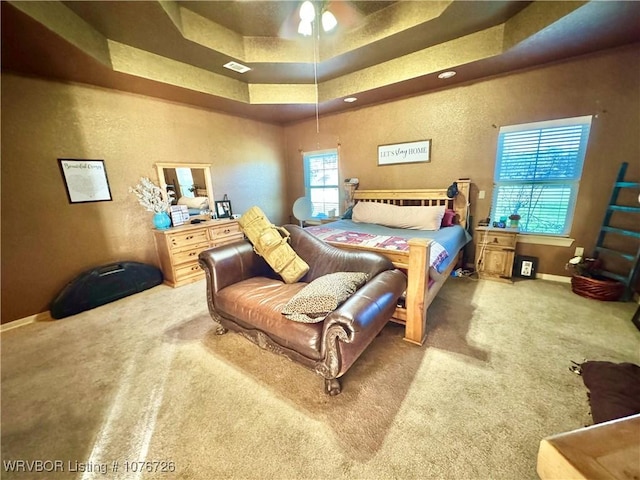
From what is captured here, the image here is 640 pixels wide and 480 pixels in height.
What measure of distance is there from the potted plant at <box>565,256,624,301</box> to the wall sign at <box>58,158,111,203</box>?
5.62 meters

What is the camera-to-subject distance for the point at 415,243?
1832 mm

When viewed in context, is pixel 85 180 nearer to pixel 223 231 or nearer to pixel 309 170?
pixel 223 231

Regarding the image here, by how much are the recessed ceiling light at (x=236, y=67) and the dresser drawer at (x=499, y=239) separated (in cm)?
382

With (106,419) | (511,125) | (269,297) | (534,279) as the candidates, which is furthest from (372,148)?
(106,419)

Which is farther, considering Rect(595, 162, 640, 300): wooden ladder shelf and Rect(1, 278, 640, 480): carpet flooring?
Rect(595, 162, 640, 300): wooden ladder shelf

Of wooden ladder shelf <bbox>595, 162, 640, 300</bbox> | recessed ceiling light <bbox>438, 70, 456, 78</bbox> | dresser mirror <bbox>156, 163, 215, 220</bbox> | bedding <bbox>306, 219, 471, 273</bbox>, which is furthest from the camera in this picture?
dresser mirror <bbox>156, 163, 215, 220</bbox>

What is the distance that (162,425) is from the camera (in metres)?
1.41

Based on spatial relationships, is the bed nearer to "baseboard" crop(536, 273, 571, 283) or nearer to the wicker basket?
"baseboard" crop(536, 273, 571, 283)

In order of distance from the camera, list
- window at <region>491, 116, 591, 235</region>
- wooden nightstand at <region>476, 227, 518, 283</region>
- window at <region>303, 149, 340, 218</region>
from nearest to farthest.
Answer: window at <region>491, 116, 591, 235</region> < wooden nightstand at <region>476, 227, 518, 283</region> < window at <region>303, 149, 340, 218</region>

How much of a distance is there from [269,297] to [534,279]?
338 centimetres

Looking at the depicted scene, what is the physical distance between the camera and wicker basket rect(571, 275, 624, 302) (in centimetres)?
246

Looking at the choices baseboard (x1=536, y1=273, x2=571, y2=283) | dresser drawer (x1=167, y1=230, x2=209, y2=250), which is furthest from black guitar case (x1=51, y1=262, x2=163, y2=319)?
baseboard (x1=536, y1=273, x2=571, y2=283)

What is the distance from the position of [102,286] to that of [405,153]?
4489 mm

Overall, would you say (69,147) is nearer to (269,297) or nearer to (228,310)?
(228,310)
